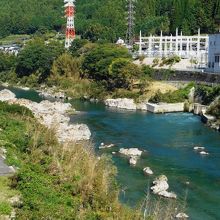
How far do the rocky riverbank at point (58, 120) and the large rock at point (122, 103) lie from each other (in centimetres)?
365

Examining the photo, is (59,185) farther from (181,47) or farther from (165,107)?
(181,47)

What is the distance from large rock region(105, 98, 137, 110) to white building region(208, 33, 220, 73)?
7.02 meters

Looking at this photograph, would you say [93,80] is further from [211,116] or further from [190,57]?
[211,116]

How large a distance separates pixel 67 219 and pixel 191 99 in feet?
80.5

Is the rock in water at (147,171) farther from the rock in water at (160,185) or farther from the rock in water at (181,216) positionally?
the rock in water at (181,216)

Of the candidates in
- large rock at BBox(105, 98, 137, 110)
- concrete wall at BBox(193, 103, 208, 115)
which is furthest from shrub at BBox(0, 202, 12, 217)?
large rock at BBox(105, 98, 137, 110)

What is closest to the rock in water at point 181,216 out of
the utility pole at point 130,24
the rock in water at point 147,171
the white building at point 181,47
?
the rock in water at point 147,171

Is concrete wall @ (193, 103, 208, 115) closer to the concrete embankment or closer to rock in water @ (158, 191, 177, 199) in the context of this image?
the concrete embankment

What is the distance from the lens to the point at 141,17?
6525 centimetres

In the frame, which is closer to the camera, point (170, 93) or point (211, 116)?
point (211, 116)

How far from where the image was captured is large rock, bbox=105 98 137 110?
3456 cm

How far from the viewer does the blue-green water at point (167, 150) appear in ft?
52.5

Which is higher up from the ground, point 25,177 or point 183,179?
point 25,177

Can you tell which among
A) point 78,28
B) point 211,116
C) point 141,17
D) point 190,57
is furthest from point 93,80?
point 78,28
